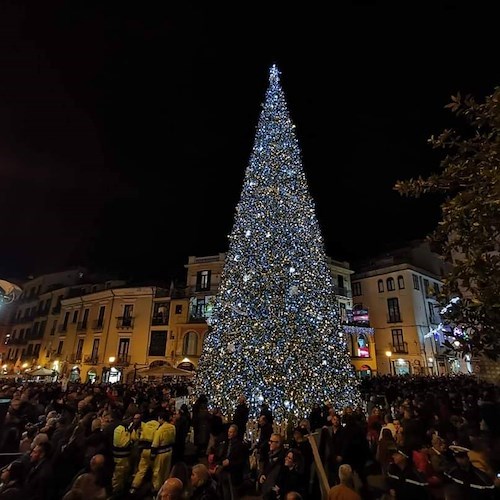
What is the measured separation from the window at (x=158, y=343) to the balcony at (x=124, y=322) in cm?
226

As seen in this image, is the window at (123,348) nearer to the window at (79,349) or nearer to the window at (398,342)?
the window at (79,349)

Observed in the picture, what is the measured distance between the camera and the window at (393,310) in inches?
1320

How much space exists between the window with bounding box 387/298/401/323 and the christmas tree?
2490 cm

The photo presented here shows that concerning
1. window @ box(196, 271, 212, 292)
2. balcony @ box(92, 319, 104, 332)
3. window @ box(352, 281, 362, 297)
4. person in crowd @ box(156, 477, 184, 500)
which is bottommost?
person in crowd @ box(156, 477, 184, 500)

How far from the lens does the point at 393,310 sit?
34156 mm

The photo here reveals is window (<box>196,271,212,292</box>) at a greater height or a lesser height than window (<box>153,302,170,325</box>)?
greater

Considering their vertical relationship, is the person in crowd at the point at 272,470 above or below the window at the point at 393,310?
below

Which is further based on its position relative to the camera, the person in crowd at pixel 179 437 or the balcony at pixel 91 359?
the balcony at pixel 91 359

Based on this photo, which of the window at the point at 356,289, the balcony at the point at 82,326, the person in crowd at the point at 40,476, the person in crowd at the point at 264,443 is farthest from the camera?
the window at the point at 356,289

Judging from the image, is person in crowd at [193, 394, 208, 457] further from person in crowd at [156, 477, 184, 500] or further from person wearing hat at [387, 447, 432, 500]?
person in crowd at [156, 477, 184, 500]

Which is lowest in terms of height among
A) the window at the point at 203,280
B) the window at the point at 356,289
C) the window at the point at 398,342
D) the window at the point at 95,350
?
the window at the point at 95,350

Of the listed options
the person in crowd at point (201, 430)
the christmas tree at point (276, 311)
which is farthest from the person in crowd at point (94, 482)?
the christmas tree at point (276, 311)

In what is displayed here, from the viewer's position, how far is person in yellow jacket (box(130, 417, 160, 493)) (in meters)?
6.37

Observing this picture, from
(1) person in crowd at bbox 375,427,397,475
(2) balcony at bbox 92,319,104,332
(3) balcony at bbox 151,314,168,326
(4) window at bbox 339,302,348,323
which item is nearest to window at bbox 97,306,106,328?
(2) balcony at bbox 92,319,104,332
